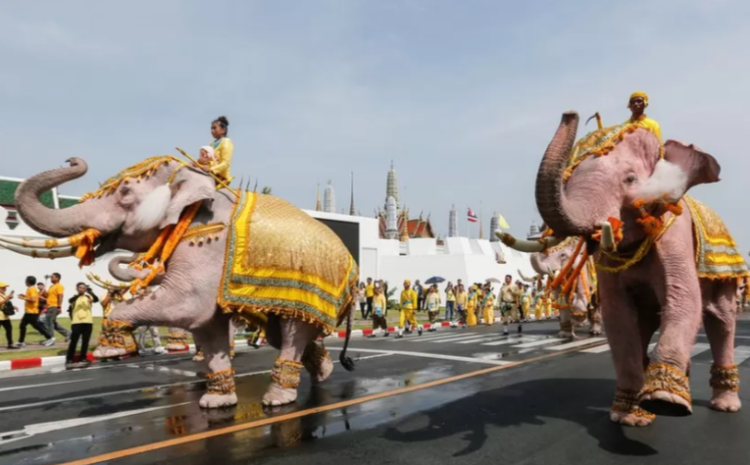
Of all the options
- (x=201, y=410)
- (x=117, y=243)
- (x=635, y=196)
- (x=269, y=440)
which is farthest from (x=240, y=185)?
(x=635, y=196)

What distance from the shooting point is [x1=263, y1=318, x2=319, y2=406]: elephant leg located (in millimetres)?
5602

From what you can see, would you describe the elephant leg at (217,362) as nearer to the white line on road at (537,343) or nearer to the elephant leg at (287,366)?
the elephant leg at (287,366)

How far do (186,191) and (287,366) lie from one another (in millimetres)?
2059

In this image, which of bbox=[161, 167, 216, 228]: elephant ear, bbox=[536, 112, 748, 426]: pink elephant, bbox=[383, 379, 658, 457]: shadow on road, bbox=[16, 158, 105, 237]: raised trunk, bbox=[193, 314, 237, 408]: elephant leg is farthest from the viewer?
bbox=[193, 314, 237, 408]: elephant leg

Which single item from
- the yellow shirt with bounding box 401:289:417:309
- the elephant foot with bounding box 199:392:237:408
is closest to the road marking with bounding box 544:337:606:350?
the yellow shirt with bounding box 401:289:417:309

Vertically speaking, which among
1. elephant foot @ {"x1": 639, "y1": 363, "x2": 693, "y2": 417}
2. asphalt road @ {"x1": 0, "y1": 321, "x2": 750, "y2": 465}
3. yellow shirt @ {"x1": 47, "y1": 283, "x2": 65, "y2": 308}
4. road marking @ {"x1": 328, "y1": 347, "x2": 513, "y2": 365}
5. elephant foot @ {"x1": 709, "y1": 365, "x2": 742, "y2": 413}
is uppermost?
yellow shirt @ {"x1": 47, "y1": 283, "x2": 65, "y2": 308}

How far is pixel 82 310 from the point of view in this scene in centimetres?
988

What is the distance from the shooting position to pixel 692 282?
4.20 m

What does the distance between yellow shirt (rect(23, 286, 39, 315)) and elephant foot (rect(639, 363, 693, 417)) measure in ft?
43.1

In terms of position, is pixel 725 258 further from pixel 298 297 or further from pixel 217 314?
pixel 217 314

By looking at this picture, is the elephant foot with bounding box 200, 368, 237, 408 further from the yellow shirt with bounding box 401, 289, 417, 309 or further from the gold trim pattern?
the yellow shirt with bounding box 401, 289, 417, 309

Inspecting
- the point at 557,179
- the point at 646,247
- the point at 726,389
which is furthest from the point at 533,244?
the point at 726,389

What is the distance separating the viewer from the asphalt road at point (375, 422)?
404 centimetres

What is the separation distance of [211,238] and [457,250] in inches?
1276
